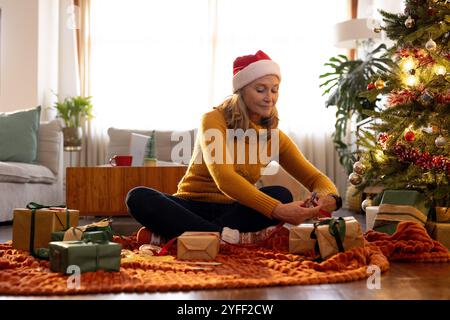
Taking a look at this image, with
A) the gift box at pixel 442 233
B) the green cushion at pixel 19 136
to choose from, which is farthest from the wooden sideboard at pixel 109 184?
the gift box at pixel 442 233

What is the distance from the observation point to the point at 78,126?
19.5ft

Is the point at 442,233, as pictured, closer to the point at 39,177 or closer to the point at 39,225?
the point at 39,225

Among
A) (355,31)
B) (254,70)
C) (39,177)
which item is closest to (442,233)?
(254,70)

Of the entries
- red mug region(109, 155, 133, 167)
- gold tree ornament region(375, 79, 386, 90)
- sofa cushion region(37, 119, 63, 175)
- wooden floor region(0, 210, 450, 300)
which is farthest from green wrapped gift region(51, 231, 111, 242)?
sofa cushion region(37, 119, 63, 175)

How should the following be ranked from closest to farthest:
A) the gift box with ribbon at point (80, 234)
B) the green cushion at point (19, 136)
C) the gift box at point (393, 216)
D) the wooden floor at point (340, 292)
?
the wooden floor at point (340, 292) → the gift box with ribbon at point (80, 234) → the gift box at point (393, 216) → the green cushion at point (19, 136)

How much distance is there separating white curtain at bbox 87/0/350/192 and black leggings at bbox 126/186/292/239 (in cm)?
391

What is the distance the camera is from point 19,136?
4340mm

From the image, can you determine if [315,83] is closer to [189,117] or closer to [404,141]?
[189,117]

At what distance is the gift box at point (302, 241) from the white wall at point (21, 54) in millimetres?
4204

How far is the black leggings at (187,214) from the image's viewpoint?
2139 millimetres

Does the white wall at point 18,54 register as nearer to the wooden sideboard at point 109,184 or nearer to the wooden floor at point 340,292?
the wooden sideboard at point 109,184

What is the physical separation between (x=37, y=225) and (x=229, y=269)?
72 centimetres

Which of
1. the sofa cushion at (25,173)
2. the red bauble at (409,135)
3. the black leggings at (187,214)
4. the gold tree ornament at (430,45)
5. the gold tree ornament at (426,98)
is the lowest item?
the black leggings at (187,214)
